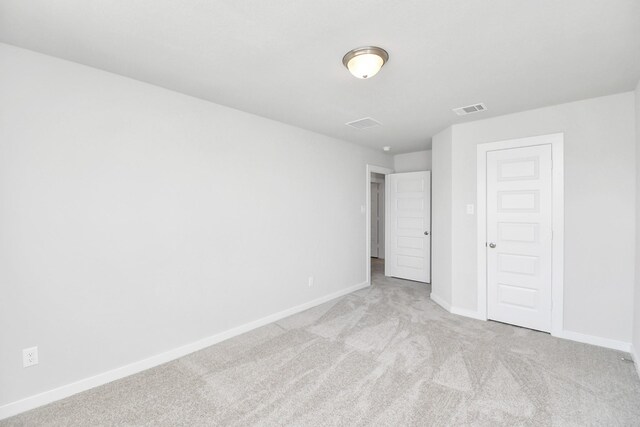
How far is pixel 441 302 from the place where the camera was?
159 inches

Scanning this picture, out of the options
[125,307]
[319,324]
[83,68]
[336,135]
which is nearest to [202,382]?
[125,307]

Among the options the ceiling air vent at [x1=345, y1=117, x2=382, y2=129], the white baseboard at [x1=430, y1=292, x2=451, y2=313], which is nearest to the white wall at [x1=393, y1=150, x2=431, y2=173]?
the ceiling air vent at [x1=345, y1=117, x2=382, y2=129]

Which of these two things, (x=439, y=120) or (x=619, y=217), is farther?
(x=439, y=120)

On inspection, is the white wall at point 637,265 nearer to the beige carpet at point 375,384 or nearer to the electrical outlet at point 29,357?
the beige carpet at point 375,384

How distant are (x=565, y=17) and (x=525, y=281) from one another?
266 cm

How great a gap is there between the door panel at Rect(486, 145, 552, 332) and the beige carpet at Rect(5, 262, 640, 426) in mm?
290

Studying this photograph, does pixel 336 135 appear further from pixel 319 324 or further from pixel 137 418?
pixel 137 418

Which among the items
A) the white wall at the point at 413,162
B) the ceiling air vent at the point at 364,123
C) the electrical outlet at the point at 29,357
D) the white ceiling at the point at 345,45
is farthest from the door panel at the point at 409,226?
the electrical outlet at the point at 29,357

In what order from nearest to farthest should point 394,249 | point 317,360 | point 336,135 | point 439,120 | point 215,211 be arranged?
point 317,360 → point 215,211 → point 439,120 → point 336,135 → point 394,249

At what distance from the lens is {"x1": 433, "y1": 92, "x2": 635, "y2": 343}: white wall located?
109 inches

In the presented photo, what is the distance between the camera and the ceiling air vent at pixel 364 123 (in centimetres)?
356

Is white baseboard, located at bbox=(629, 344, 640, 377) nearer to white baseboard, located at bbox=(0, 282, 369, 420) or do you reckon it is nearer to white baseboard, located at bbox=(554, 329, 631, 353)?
white baseboard, located at bbox=(554, 329, 631, 353)

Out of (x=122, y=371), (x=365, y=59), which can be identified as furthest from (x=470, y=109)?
(x=122, y=371)

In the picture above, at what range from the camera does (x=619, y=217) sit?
2.80 m
